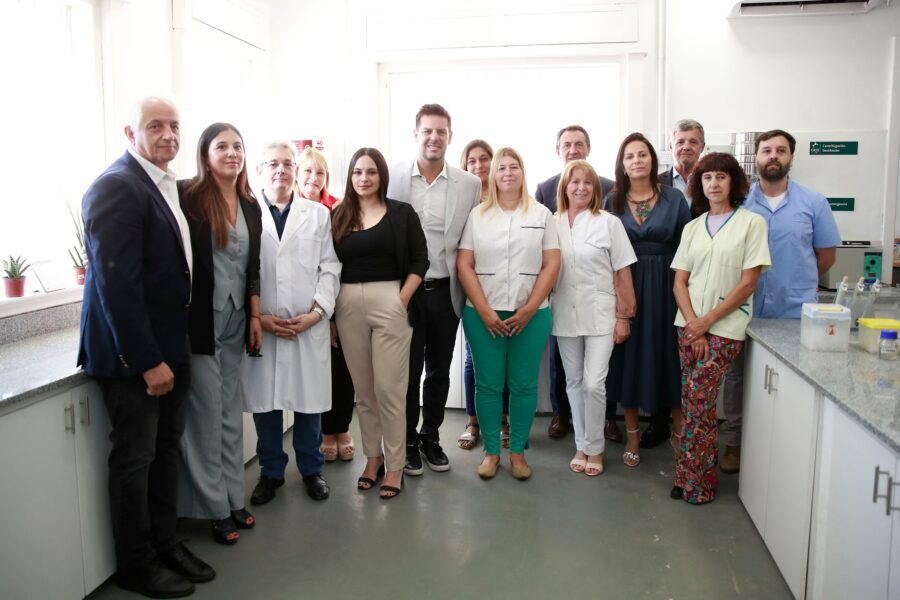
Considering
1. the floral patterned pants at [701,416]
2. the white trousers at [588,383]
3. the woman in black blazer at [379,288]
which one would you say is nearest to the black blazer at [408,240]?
the woman in black blazer at [379,288]

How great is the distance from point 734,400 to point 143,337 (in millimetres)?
2652

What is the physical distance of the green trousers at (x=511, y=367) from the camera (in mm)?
3082

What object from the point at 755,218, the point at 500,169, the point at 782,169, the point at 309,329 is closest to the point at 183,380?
the point at 309,329

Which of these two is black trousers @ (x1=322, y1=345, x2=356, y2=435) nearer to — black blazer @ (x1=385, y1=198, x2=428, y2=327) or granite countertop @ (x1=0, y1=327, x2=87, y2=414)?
black blazer @ (x1=385, y1=198, x2=428, y2=327)

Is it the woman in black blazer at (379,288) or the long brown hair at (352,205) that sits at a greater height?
the long brown hair at (352,205)

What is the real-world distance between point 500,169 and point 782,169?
126 centimetres

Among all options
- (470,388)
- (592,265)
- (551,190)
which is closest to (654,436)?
(470,388)

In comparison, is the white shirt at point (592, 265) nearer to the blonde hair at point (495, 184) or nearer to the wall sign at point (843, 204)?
the blonde hair at point (495, 184)

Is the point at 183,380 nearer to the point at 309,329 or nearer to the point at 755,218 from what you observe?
the point at 309,329

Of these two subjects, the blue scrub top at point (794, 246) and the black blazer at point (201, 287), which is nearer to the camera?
the black blazer at point (201, 287)

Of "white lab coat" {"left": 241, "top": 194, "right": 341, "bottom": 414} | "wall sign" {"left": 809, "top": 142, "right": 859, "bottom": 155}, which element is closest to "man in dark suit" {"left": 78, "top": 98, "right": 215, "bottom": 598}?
"white lab coat" {"left": 241, "top": 194, "right": 341, "bottom": 414}

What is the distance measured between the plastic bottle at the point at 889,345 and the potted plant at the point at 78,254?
3152 mm

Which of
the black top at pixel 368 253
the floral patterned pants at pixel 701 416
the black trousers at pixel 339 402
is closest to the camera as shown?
the floral patterned pants at pixel 701 416

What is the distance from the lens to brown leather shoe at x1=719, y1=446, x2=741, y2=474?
3.23m
